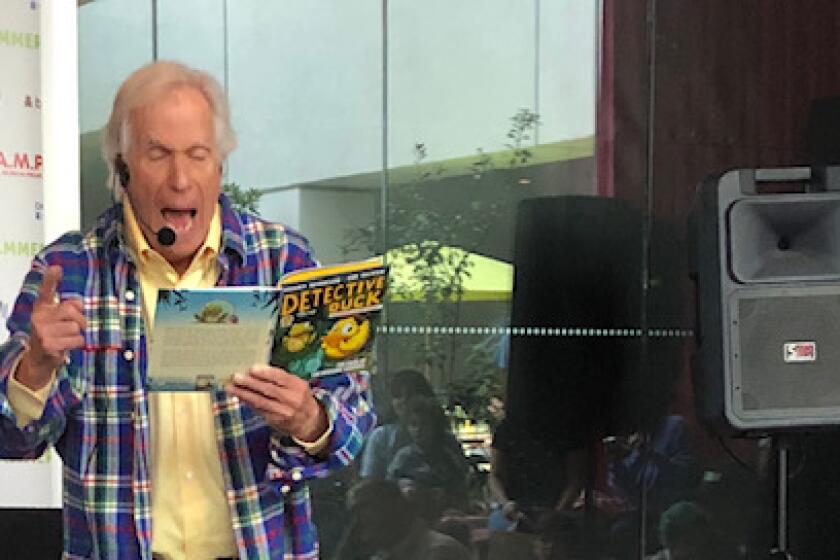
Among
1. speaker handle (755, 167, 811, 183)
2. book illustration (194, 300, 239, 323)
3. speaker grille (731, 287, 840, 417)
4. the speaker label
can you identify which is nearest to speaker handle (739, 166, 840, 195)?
speaker handle (755, 167, 811, 183)

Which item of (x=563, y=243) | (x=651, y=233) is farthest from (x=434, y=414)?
(x=651, y=233)

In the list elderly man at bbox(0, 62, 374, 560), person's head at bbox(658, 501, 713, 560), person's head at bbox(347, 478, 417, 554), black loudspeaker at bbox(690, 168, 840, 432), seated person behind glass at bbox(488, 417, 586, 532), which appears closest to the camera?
elderly man at bbox(0, 62, 374, 560)

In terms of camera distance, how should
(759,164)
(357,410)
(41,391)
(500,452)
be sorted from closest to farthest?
1. (41,391)
2. (357,410)
3. (500,452)
4. (759,164)

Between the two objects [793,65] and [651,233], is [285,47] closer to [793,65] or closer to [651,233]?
[651,233]

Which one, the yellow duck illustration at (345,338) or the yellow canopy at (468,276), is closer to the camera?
the yellow duck illustration at (345,338)

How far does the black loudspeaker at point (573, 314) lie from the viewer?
3848mm

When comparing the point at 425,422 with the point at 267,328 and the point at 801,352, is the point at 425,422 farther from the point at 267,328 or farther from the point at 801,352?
the point at 267,328

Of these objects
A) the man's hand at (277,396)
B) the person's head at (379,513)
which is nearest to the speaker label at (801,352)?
the person's head at (379,513)

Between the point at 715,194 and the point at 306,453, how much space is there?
1.86 metres

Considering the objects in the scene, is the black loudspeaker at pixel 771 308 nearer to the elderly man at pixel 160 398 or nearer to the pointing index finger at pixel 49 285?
the elderly man at pixel 160 398

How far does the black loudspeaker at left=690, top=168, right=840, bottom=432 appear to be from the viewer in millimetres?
3143

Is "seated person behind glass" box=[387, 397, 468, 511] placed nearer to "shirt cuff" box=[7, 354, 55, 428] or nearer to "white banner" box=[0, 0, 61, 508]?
"white banner" box=[0, 0, 61, 508]

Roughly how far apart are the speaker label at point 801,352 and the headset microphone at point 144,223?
2.03 metres

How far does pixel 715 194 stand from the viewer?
10.4ft
